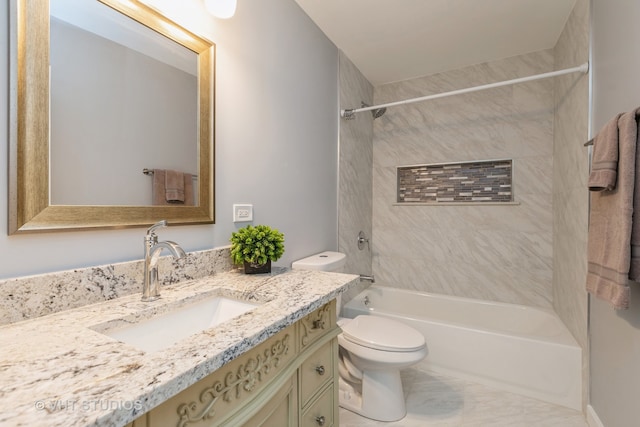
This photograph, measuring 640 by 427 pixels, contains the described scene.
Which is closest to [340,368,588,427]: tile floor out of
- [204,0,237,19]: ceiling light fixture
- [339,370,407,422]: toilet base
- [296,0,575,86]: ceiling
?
[339,370,407,422]: toilet base

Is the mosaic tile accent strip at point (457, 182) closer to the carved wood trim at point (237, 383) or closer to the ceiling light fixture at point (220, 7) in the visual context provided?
the ceiling light fixture at point (220, 7)

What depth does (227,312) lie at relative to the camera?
1029 millimetres

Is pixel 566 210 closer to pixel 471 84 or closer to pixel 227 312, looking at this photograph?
pixel 471 84

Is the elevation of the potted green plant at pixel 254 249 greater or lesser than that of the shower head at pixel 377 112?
lesser

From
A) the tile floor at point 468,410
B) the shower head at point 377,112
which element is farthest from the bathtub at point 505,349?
the shower head at point 377,112

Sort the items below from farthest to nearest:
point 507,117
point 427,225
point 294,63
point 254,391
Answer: point 427,225, point 507,117, point 294,63, point 254,391

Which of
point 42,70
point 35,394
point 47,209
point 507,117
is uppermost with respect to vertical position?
point 507,117

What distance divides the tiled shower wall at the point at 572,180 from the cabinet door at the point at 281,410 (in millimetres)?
1689

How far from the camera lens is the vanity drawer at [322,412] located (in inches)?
38.0

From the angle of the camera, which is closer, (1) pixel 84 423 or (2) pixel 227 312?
(1) pixel 84 423

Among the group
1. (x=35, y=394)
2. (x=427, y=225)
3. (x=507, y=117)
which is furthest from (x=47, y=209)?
(x=507, y=117)

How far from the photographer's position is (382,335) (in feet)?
5.40

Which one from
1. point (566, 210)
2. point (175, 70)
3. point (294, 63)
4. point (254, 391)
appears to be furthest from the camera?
point (566, 210)

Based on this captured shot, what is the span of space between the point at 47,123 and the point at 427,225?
2623mm
